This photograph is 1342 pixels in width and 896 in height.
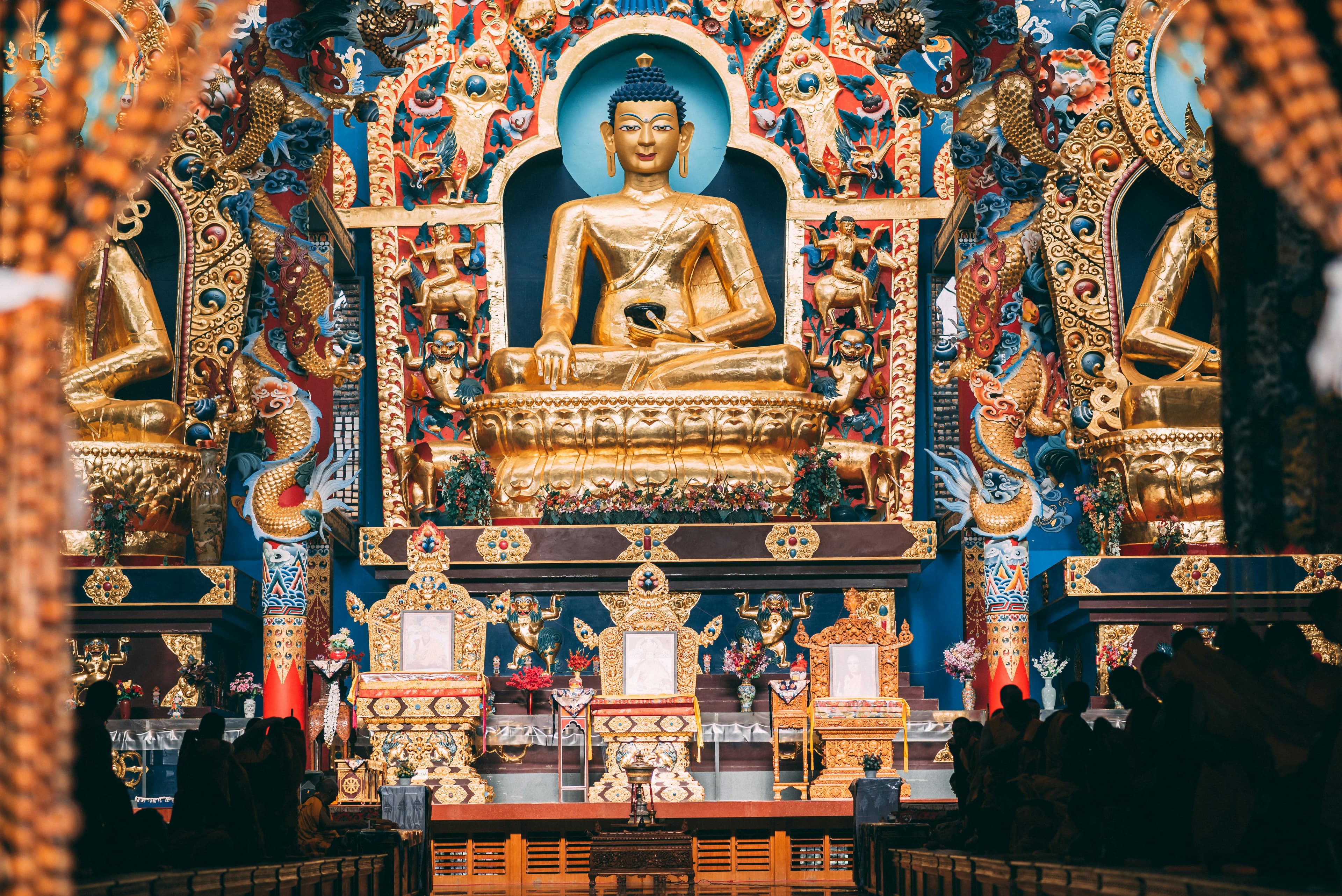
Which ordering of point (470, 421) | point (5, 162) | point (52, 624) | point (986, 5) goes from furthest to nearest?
point (470, 421)
point (986, 5)
point (5, 162)
point (52, 624)

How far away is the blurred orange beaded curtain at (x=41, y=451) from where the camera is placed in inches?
110

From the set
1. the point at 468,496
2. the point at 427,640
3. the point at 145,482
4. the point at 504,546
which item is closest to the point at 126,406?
the point at 145,482

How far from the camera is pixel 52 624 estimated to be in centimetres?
282

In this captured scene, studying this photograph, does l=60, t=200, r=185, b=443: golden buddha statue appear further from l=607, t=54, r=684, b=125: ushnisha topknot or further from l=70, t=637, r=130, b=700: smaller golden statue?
l=607, t=54, r=684, b=125: ushnisha topknot

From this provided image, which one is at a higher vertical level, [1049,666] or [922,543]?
[922,543]

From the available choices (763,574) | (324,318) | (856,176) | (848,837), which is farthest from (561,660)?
(856,176)

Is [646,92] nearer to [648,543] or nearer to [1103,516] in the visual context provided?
[648,543]

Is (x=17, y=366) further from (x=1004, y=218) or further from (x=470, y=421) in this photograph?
(x=470, y=421)

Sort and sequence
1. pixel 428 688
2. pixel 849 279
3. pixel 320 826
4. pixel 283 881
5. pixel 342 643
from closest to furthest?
pixel 283 881 < pixel 320 826 < pixel 428 688 < pixel 342 643 < pixel 849 279

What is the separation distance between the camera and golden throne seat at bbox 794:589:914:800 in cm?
920

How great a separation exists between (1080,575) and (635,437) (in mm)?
3515

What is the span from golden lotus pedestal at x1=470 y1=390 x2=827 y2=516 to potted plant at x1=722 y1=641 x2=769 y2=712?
1.91 meters

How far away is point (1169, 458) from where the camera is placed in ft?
39.1

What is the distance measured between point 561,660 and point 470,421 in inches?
86.6
